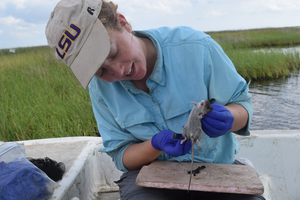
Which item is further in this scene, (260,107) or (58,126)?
(260,107)

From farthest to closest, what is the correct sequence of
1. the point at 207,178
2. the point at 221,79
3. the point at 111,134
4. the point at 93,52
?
1. the point at 111,134
2. the point at 221,79
3. the point at 207,178
4. the point at 93,52

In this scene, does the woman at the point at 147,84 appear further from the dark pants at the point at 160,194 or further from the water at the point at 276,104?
the water at the point at 276,104

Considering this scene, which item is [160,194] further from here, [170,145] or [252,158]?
[252,158]

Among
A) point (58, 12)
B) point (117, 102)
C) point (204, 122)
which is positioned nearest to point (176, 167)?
point (204, 122)

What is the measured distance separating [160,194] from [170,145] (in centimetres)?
27

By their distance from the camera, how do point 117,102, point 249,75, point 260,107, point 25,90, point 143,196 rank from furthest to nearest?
point 249,75
point 260,107
point 25,90
point 117,102
point 143,196

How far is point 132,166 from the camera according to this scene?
157 cm

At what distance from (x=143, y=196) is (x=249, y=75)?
7.64 m

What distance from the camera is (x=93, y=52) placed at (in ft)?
3.72

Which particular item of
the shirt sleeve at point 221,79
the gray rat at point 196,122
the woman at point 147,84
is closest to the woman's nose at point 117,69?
the woman at point 147,84

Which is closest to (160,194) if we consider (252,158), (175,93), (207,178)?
(207,178)

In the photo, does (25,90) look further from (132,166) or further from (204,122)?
(204,122)

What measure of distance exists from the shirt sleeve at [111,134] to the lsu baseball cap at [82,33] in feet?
1.47

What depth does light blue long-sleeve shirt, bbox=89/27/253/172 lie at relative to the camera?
1401mm
